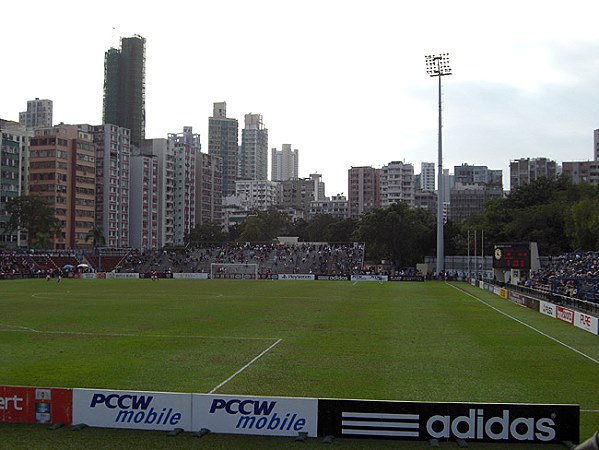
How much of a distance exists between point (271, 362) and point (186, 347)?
529 cm

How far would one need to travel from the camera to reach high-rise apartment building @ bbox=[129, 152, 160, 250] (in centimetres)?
18100

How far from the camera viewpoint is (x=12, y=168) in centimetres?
14525

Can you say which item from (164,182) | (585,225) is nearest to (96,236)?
(164,182)

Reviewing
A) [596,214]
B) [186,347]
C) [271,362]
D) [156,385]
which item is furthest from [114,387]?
[596,214]

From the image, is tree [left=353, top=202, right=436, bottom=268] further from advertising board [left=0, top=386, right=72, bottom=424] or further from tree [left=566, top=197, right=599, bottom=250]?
advertising board [left=0, top=386, right=72, bottom=424]

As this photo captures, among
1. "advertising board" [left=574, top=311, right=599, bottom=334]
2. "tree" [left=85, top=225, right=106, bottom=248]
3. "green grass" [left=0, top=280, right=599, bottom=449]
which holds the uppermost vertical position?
"tree" [left=85, top=225, right=106, bottom=248]

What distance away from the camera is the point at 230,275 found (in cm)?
A: 11069

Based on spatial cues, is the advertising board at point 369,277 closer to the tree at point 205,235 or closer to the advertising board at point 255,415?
the tree at point 205,235

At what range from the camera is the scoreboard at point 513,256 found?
2803 inches

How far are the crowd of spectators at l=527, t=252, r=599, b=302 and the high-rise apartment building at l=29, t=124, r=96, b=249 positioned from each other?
356ft

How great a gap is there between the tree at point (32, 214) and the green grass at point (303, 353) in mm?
88362

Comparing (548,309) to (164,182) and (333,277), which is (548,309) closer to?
(333,277)

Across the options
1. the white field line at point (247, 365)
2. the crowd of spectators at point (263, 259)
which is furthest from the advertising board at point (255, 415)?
the crowd of spectators at point (263, 259)

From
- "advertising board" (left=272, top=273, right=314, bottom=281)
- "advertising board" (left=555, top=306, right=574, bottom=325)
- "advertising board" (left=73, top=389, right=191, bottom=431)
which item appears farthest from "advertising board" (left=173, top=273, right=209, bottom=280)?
A: "advertising board" (left=73, top=389, right=191, bottom=431)
